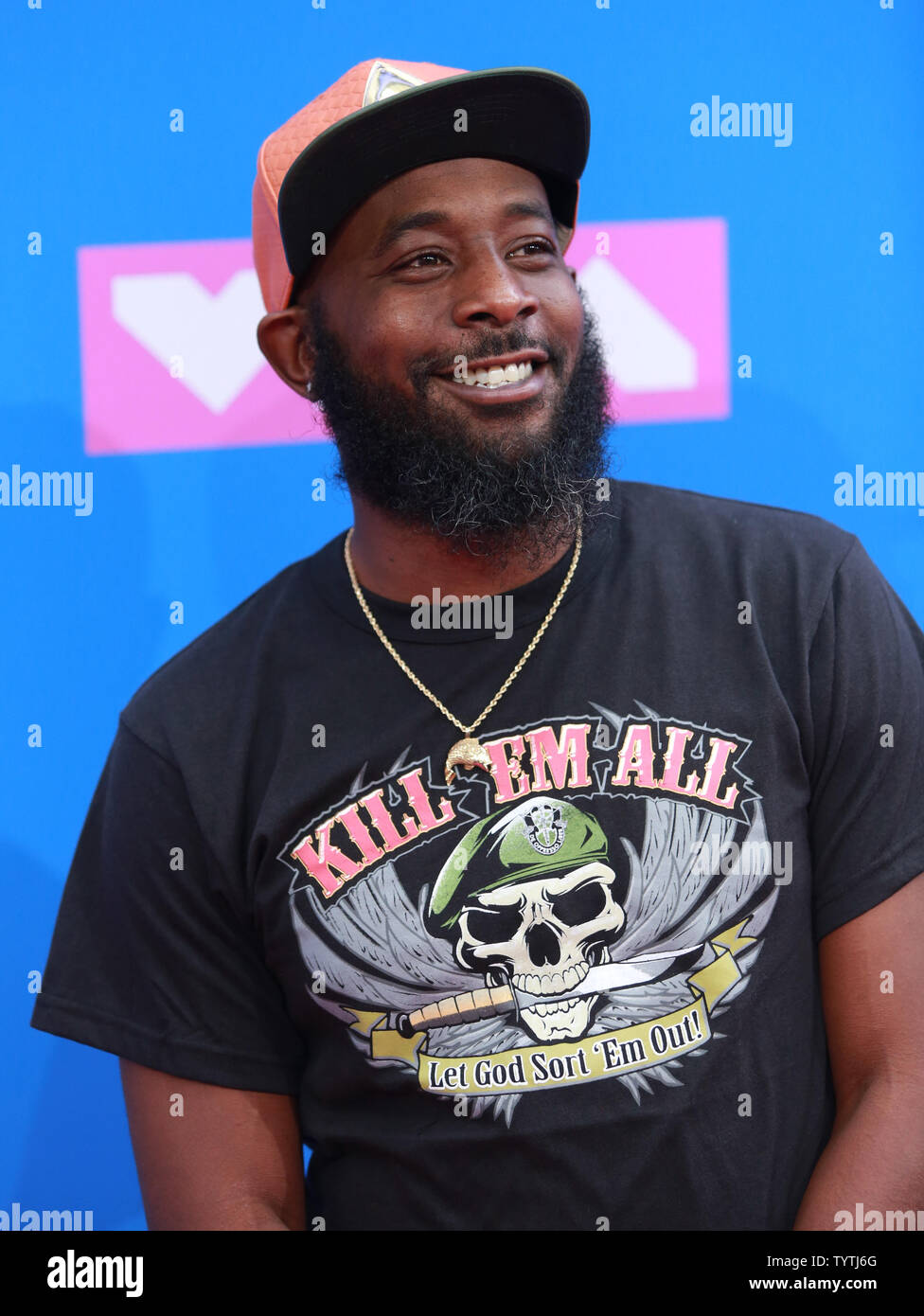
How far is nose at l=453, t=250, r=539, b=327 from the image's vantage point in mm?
1569

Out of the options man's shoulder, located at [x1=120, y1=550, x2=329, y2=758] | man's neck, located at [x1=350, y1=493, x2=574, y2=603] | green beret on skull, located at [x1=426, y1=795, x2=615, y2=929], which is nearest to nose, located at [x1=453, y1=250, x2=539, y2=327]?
man's neck, located at [x1=350, y1=493, x2=574, y2=603]

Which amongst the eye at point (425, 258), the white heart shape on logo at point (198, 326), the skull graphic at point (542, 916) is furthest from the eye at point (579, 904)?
the white heart shape on logo at point (198, 326)

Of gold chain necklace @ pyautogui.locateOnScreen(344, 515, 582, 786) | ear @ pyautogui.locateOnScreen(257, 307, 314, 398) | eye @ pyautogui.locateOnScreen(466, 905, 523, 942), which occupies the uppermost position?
ear @ pyautogui.locateOnScreen(257, 307, 314, 398)

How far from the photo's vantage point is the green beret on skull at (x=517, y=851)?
5.08ft

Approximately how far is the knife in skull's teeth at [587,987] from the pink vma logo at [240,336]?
0.99 meters

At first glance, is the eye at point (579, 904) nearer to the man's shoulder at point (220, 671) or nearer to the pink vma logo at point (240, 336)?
the man's shoulder at point (220, 671)

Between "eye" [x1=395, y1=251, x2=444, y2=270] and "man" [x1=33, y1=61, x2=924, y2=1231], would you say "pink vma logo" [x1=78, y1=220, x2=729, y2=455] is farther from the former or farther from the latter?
"eye" [x1=395, y1=251, x2=444, y2=270]

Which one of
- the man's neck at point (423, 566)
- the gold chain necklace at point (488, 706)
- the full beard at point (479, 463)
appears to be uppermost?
the full beard at point (479, 463)

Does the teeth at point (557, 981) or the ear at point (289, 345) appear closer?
the teeth at point (557, 981)

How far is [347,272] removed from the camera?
1.69 meters

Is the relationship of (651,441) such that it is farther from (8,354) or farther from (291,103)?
(8,354)

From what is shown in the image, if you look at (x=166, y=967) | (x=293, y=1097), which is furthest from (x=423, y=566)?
(x=293, y=1097)

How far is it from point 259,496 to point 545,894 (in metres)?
0.99

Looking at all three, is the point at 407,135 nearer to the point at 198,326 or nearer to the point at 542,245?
the point at 542,245
